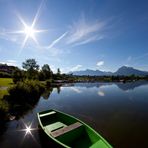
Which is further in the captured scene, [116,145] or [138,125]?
[138,125]

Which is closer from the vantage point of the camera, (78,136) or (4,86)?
(78,136)

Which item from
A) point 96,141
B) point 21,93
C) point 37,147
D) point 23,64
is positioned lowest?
point 37,147

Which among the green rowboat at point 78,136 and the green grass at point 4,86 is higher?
the green grass at point 4,86

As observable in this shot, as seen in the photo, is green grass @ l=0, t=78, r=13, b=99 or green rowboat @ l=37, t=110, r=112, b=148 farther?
green grass @ l=0, t=78, r=13, b=99

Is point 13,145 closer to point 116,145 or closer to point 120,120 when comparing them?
point 116,145

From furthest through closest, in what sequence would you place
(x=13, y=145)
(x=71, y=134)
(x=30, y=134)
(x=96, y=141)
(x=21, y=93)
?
(x=21, y=93), (x=30, y=134), (x=13, y=145), (x=71, y=134), (x=96, y=141)

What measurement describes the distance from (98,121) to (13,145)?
10105 millimetres

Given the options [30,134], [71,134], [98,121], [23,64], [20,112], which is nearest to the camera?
[71,134]

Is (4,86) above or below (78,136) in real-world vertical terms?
above

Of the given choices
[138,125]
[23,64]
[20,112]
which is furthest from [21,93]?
[23,64]

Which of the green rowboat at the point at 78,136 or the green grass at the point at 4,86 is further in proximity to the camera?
the green grass at the point at 4,86

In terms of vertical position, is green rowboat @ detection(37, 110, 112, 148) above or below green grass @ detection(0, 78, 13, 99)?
below

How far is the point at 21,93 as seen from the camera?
93.1 feet

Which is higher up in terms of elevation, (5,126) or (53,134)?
(53,134)
